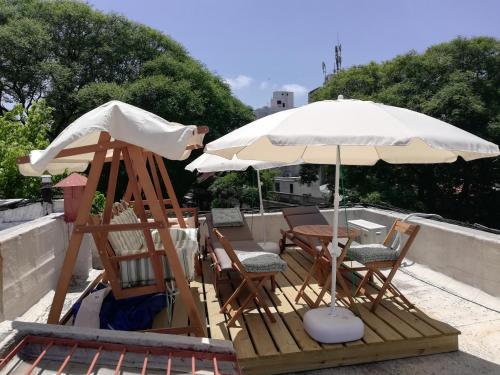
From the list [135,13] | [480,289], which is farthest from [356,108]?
[135,13]

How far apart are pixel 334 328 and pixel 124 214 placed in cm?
238

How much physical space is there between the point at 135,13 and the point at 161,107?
7700 mm

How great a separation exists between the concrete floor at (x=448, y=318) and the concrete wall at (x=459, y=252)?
12 centimetres

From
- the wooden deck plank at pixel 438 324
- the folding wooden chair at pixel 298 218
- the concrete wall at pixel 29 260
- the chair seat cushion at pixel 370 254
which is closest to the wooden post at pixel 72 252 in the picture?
the concrete wall at pixel 29 260

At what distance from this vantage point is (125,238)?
3.52 metres

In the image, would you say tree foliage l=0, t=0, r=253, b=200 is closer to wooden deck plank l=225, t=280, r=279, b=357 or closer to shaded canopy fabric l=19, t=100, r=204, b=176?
wooden deck plank l=225, t=280, r=279, b=357

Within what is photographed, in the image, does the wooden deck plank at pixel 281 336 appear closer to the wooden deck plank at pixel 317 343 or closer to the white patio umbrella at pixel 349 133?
the wooden deck plank at pixel 317 343

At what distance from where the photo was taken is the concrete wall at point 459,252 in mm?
4191

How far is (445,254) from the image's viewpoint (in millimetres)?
4918

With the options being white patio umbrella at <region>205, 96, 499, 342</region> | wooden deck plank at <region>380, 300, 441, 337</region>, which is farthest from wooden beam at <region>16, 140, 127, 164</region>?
wooden deck plank at <region>380, 300, 441, 337</region>

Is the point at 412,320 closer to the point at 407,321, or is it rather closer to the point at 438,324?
the point at 407,321

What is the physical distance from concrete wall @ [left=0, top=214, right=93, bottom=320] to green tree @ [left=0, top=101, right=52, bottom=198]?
127 inches

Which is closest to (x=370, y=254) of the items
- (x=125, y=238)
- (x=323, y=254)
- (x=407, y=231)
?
(x=407, y=231)

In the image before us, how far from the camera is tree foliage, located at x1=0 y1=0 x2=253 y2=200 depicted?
15539mm
